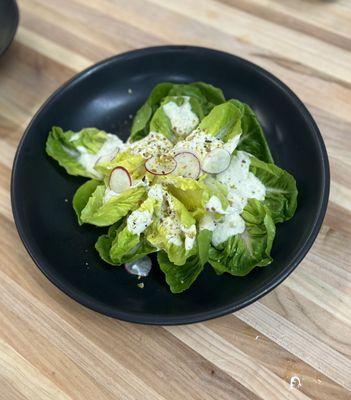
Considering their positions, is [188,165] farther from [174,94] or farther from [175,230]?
[174,94]

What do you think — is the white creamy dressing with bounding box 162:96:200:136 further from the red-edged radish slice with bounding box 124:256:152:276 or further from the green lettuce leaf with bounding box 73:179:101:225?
the red-edged radish slice with bounding box 124:256:152:276

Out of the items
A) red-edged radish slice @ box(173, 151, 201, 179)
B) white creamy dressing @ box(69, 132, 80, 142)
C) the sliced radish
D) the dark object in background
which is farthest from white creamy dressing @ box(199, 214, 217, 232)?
the dark object in background

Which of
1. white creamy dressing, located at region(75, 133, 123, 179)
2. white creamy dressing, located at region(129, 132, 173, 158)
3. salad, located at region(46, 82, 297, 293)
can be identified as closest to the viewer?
salad, located at region(46, 82, 297, 293)

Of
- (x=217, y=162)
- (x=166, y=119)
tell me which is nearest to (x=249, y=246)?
(x=217, y=162)

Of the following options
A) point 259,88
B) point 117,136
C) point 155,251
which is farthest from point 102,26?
point 155,251

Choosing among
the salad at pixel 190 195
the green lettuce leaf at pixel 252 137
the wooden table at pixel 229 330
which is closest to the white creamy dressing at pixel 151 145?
the salad at pixel 190 195
